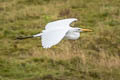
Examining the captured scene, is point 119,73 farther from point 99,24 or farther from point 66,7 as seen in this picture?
point 66,7

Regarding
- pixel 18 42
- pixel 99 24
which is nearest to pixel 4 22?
pixel 18 42

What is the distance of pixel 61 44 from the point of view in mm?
6625

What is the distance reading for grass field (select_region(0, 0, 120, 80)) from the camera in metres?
5.16

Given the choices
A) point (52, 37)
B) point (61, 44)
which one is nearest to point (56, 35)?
point (52, 37)

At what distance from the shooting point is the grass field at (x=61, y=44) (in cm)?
516

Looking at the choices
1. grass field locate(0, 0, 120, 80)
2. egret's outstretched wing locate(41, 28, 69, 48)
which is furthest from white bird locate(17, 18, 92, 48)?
grass field locate(0, 0, 120, 80)

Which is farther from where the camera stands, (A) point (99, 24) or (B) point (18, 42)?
(A) point (99, 24)

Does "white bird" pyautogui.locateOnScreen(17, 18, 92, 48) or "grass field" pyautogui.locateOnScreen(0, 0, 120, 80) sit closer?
"white bird" pyautogui.locateOnScreen(17, 18, 92, 48)

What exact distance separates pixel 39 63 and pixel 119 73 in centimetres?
129

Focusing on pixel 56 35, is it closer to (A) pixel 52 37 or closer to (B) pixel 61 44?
(A) pixel 52 37

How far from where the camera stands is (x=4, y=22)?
8398mm

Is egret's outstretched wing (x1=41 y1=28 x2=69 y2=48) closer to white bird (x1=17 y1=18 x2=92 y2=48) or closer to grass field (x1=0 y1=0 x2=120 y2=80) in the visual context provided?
white bird (x1=17 y1=18 x2=92 y2=48)

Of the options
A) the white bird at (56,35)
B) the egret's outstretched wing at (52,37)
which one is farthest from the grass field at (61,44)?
the egret's outstretched wing at (52,37)

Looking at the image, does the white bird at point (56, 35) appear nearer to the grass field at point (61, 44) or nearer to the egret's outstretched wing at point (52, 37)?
the egret's outstretched wing at point (52, 37)
